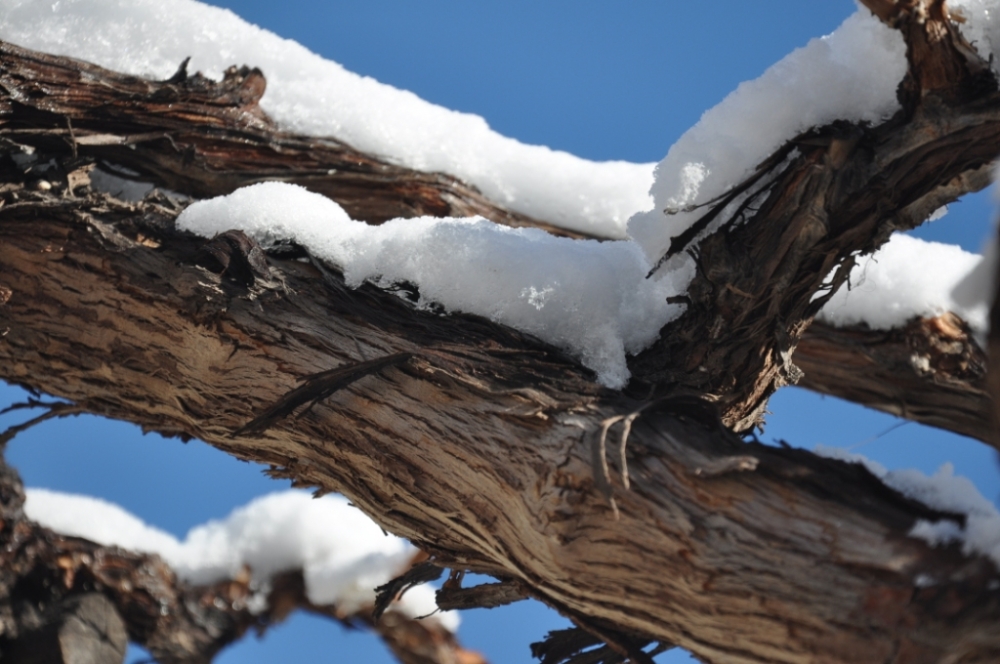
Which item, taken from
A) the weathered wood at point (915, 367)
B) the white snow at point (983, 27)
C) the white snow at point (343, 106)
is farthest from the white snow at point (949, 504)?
the white snow at point (343, 106)

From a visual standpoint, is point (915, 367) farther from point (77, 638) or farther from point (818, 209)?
point (77, 638)

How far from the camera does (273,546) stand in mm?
2807

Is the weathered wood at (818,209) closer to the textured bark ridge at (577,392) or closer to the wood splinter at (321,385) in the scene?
the textured bark ridge at (577,392)

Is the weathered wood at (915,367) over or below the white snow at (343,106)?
below

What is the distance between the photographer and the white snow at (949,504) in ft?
2.72

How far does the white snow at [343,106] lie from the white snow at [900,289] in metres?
0.49

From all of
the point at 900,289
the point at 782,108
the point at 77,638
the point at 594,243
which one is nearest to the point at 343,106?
the point at 594,243

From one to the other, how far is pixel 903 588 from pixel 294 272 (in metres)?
0.89

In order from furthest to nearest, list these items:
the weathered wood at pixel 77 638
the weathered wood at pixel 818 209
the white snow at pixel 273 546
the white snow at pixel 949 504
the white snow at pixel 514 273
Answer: the white snow at pixel 273 546, the weathered wood at pixel 77 638, the white snow at pixel 514 273, the weathered wood at pixel 818 209, the white snow at pixel 949 504

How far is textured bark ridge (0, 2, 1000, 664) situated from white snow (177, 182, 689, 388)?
0.03 meters

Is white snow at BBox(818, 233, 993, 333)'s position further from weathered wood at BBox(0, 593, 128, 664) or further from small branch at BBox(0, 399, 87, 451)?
weathered wood at BBox(0, 593, 128, 664)

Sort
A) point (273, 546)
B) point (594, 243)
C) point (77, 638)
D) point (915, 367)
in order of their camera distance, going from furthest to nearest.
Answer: point (273, 546)
point (77, 638)
point (915, 367)
point (594, 243)

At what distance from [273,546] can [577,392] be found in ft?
6.54

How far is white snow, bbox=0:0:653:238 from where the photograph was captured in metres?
1.82
